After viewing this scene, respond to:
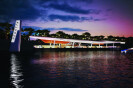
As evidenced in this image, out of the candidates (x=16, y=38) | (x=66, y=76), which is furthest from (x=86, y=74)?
(x=16, y=38)

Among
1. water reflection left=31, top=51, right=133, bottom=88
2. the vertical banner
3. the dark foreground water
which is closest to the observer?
the dark foreground water

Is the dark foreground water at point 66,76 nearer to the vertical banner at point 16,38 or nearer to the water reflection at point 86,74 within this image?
the water reflection at point 86,74

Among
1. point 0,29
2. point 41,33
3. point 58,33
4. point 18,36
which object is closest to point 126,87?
point 18,36

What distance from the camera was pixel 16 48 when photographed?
56.1m

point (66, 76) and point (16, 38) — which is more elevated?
point (16, 38)

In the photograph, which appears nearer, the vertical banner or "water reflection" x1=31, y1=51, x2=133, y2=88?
"water reflection" x1=31, y1=51, x2=133, y2=88

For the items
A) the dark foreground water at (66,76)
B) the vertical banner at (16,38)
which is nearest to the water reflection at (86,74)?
the dark foreground water at (66,76)

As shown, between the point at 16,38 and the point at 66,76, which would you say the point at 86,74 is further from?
the point at 16,38

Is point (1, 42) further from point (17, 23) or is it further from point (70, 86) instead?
point (70, 86)

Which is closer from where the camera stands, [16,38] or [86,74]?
[86,74]

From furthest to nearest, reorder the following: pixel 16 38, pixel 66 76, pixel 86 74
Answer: pixel 16 38 < pixel 86 74 < pixel 66 76

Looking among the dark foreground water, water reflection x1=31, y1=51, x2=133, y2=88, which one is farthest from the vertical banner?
water reflection x1=31, y1=51, x2=133, y2=88

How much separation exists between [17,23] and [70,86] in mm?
49628

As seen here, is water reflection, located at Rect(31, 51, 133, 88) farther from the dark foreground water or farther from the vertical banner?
the vertical banner
